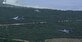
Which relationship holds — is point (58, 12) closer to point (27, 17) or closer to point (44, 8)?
point (44, 8)

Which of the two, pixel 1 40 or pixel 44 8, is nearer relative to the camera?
pixel 1 40

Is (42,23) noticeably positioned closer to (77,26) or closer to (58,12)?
(58,12)

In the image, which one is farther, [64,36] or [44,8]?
[44,8]

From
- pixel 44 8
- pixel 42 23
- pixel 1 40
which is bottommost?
pixel 1 40

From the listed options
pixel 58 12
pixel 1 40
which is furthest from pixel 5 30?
pixel 58 12

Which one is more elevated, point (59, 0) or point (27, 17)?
point (59, 0)

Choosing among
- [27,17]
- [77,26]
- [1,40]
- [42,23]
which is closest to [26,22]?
[27,17]
